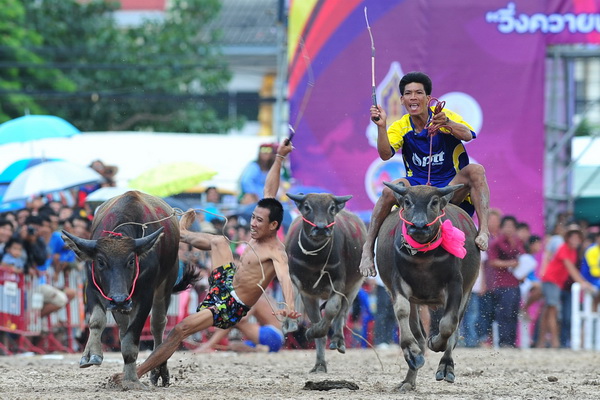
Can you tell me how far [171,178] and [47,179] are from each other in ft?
6.50

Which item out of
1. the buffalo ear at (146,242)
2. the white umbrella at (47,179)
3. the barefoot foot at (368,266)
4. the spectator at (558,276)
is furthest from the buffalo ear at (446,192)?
the spectator at (558,276)

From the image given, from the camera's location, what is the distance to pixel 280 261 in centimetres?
1069

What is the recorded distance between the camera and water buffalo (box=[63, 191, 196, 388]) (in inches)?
401

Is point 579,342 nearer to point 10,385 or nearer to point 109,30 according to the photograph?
point 10,385

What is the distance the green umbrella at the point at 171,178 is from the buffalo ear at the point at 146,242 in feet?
24.7

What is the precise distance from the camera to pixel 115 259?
33.5 feet

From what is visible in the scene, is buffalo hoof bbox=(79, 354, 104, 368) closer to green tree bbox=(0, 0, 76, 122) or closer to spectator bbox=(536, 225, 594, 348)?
spectator bbox=(536, 225, 594, 348)

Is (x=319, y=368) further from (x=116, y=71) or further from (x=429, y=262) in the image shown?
(x=116, y=71)

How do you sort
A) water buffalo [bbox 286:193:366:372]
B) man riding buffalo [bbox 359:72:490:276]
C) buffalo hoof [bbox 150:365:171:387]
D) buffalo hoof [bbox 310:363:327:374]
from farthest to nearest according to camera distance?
buffalo hoof [bbox 310:363:327:374], water buffalo [bbox 286:193:366:372], buffalo hoof [bbox 150:365:171:387], man riding buffalo [bbox 359:72:490:276]

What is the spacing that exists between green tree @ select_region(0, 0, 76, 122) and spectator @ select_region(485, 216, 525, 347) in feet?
50.5

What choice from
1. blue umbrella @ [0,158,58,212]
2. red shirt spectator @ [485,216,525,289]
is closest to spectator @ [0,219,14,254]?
blue umbrella @ [0,158,58,212]

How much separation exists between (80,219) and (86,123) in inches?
701

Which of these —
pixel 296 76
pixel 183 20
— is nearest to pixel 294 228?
pixel 296 76

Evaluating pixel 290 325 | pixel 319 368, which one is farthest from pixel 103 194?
pixel 290 325
